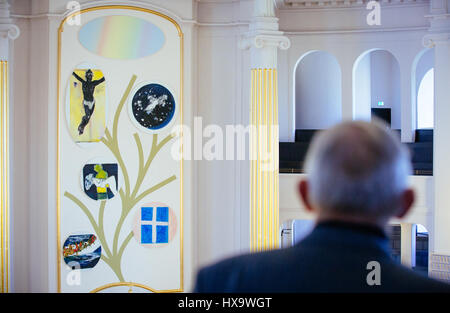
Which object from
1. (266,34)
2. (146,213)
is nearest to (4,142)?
(146,213)

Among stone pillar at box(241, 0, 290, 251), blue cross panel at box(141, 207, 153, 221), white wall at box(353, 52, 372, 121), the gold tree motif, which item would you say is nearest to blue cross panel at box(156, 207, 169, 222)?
blue cross panel at box(141, 207, 153, 221)

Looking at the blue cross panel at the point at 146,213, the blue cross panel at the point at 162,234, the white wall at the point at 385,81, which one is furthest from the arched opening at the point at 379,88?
the blue cross panel at the point at 146,213

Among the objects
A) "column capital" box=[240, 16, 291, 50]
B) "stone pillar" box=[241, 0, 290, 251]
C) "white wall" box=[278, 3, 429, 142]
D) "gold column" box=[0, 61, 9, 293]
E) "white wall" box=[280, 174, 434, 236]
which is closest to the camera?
"gold column" box=[0, 61, 9, 293]

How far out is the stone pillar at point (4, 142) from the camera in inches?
393

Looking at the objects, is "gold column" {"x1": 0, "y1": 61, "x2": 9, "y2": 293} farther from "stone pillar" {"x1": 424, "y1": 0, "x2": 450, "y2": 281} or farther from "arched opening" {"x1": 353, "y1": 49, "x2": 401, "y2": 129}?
"arched opening" {"x1": 353, "y1": 49, "x2": 401, "y2": 129}

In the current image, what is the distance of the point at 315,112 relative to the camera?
51.5ft

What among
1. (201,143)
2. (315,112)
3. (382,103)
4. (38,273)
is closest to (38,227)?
(38,273)

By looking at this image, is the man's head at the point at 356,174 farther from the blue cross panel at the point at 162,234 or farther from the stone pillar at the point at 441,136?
the stone pillar at the point at 441,136

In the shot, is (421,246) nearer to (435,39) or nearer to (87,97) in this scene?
(435,39)

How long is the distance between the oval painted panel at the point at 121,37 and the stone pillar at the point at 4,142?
132 centimetres

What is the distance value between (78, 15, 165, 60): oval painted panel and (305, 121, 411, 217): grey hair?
997 centimetres

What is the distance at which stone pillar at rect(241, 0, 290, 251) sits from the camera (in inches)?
415

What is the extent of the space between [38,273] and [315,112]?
8316 millimetres
